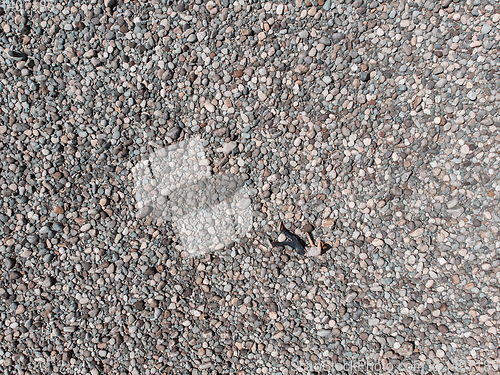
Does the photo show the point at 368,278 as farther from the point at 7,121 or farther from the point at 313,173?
the point at 7,121

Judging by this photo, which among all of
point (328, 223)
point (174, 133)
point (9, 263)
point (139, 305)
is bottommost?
point (139, 305)

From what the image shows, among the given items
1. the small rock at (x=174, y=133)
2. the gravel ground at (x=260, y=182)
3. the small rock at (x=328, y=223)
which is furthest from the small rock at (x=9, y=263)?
the small rock at (x=328, y=223)

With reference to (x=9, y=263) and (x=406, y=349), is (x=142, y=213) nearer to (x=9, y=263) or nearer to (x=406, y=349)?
(x=9, y=263)

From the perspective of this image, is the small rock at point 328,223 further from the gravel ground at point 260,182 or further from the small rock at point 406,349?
the small rock at point 406,349

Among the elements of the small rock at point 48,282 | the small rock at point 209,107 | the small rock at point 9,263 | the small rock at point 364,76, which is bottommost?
the small rock at point 48,282

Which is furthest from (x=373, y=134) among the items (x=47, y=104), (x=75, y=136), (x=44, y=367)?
(x=44, y=367)

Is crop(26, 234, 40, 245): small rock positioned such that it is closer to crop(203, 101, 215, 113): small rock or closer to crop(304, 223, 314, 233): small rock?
crop(203, 101, 215, 113): small rock

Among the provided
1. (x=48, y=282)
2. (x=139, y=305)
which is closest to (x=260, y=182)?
(x=139, y=305)

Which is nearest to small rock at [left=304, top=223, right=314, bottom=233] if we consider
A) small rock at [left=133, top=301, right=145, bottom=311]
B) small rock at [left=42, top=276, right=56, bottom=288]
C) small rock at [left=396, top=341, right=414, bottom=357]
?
small rock at [left=396, top=341, right=414, bottom=357]
